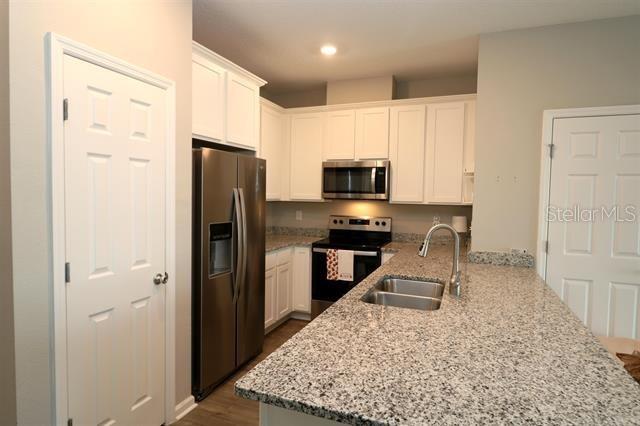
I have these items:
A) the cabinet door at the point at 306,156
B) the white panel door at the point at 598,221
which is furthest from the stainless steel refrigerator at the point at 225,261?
the white panel door at the point at 598,221

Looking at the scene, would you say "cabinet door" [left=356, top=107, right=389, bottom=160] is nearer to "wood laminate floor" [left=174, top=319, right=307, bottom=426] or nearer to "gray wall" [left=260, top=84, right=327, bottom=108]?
"gray wall" [left=260, top=84, right=327, bottom=108]

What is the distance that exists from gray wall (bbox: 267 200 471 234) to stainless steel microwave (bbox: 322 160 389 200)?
432mm

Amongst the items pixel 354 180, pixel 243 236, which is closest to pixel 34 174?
pixel 243 236

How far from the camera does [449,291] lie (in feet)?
6.40

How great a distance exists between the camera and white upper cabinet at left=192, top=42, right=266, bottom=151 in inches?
97.4

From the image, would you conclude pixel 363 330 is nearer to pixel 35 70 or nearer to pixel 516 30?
pixel 35 70

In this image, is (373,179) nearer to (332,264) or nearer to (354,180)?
(354,180)

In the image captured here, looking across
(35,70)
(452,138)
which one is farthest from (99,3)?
(452,138)

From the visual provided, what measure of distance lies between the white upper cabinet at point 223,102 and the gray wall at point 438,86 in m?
1.80

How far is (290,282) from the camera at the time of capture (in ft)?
13.0

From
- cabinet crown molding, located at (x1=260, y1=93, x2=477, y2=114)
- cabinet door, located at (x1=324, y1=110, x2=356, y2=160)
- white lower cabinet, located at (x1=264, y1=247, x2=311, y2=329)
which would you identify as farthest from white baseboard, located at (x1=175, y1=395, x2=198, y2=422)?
cabinet crown molding, located at (x1=260, y1=93, x2=477, y2=114)

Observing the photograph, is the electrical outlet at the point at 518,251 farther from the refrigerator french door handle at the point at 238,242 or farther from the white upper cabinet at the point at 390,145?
the refrigerator french door handle at the point at 238,242

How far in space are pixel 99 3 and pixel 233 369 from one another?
2.46 m

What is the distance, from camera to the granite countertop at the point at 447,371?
34.6 inches
